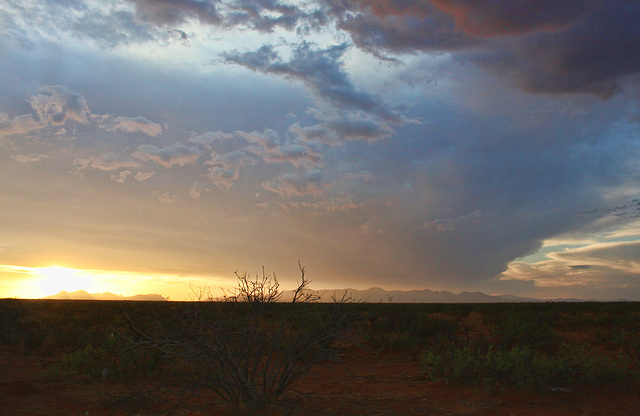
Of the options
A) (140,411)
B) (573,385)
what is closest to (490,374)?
(573,385)

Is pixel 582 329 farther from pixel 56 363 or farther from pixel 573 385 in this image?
pixel 56 363

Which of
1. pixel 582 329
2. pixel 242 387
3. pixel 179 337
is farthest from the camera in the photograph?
pixel 582 329

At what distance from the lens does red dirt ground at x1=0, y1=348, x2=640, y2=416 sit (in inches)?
290

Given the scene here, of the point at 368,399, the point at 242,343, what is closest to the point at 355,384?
the point at 368,399

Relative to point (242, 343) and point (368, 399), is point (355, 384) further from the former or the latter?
point (242, 343)

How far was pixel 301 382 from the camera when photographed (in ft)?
33.9

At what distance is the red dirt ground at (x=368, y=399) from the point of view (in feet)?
24.1

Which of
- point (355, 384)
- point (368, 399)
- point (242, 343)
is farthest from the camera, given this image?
point (355, 384)

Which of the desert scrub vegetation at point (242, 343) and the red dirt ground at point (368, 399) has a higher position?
the desert scrub vegetation at point (242, 343)

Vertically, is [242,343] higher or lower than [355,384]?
higher

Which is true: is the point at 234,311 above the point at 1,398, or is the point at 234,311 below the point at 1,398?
above

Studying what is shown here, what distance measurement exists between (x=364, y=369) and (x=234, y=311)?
6240 mm

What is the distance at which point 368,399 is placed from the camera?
27.6 ft

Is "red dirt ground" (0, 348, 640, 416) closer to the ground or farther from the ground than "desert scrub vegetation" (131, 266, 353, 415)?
closer to the ground
